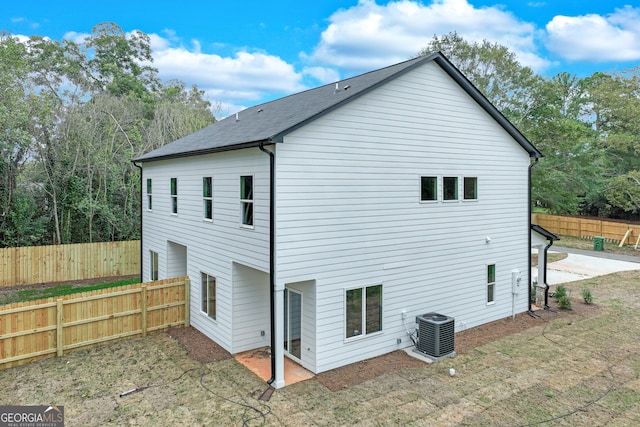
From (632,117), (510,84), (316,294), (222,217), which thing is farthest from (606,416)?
(632,117)

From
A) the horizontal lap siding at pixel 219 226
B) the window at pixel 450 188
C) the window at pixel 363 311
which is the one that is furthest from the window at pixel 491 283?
the horizontal lap siding at pixel 219 226

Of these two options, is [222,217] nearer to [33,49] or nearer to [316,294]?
[316,294]

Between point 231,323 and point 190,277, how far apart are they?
2653 millimetres

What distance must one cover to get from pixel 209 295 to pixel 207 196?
8.53 ft

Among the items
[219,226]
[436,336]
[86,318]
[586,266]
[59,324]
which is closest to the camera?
[436,336]

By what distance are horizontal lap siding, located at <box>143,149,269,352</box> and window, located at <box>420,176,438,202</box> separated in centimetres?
412

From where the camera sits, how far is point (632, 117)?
30.0 metres

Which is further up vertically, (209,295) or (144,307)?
(209,295)

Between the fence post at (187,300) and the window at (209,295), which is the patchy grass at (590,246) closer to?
the window at (209,295)

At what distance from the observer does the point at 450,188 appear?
10.5 metres

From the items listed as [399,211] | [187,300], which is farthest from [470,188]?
[187,300]

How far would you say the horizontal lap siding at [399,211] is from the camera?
809 centimetres

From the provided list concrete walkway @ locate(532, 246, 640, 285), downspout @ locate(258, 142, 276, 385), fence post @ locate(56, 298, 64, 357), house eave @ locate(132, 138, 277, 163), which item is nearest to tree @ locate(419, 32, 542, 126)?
concrete walkway @ locate(532, 246, 640, 285)

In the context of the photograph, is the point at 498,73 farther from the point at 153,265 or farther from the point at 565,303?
the point at 153,265
